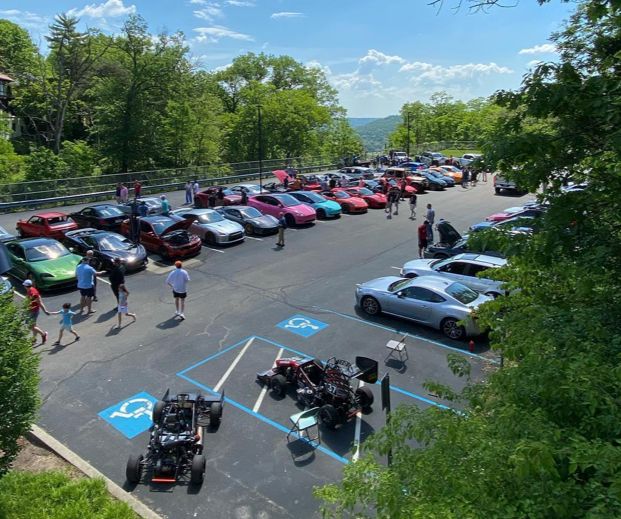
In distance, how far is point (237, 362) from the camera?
11297 mm

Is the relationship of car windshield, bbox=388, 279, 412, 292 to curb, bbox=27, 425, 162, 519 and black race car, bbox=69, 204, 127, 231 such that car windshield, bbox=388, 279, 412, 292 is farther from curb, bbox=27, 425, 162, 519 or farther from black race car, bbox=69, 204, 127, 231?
black race car, bbox=69, 204, 127, 231

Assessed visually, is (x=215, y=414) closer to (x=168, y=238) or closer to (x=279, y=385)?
(x=279, y=385)

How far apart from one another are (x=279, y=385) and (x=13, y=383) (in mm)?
4804

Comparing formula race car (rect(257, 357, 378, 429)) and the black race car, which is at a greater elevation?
the black race car

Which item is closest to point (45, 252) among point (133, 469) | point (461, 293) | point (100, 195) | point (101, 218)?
point (101, 218)

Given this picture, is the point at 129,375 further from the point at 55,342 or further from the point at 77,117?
the point at 77,117

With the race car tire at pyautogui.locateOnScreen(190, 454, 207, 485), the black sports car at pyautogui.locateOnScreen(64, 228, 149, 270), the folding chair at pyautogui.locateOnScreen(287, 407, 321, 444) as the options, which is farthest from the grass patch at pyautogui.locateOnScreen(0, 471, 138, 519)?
the black sports car at pyautogui.locateOnScreen(64, 228, 149, 270)

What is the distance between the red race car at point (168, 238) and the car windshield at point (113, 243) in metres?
1.27

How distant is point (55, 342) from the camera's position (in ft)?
40.0

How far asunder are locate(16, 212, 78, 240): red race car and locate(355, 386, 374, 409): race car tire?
15798mm

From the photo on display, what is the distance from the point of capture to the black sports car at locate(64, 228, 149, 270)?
17.4 metres

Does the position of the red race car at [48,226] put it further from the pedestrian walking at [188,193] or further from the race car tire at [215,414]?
the race car tire at [215,414]

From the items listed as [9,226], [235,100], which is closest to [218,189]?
[9,226]

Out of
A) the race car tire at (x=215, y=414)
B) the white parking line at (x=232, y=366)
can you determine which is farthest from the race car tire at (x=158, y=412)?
the white parking line at (x=232, y=366)
